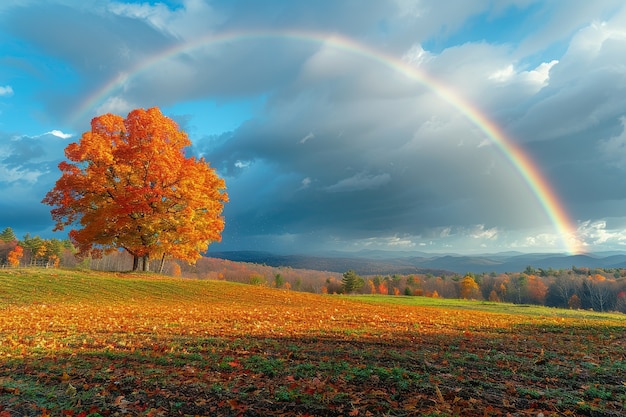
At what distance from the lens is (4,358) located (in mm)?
7164

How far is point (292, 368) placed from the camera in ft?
22.6

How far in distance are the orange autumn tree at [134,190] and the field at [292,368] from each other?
45.9ft

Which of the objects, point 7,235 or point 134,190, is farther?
point 7,235

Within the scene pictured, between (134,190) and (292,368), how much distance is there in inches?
929

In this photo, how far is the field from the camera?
5055 mm

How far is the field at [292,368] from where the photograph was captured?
5055 mm

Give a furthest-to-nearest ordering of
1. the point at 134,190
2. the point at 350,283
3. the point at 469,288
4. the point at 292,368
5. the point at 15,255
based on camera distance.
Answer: the point at 469,288 → the point at 15,255 → the point at 350,283 → the point at 134,190 → the point at 292,368

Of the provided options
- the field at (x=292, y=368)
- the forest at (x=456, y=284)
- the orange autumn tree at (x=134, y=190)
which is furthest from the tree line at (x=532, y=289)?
the field at (x=292, y=368)

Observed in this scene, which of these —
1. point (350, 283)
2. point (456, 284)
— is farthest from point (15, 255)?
point (456, 284)

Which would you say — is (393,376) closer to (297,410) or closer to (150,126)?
(297,410)

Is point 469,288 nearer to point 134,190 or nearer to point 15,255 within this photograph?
point 134,190

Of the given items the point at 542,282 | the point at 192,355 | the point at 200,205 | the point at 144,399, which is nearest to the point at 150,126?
the point at 200,205

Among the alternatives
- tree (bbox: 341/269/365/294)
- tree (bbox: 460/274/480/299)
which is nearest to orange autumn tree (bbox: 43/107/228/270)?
tree (bbox: 341/269/365/294)

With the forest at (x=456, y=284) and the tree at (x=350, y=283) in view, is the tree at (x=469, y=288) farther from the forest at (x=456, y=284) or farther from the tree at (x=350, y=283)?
the tree at (x=350, y=283)
